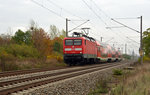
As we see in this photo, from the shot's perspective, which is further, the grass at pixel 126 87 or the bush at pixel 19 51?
the bush at pixel 19 51

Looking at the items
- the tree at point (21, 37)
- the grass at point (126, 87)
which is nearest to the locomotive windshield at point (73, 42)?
the grass at point (126, 87)

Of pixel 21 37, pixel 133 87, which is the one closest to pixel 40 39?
pixel 21 37

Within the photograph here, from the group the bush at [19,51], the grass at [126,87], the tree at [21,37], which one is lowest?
the grass at [126,87]

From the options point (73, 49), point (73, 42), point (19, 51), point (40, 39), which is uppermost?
point (40, 39)

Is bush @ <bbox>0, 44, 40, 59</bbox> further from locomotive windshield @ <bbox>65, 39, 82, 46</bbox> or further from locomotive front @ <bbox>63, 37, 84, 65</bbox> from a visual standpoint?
locomotive windshield @ <bbox>65, 39, 82, 46</bbox>

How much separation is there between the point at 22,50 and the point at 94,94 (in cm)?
1870

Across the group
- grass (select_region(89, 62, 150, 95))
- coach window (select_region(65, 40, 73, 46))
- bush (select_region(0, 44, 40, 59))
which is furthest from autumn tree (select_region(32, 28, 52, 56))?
grass (select_region(89, 62, 150, 95))

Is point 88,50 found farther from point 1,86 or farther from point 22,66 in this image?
point 1,86

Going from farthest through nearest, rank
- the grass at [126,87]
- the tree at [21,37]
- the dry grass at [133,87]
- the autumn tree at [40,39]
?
the tree at [21,37]
the autumn tree at [40,39]
the grass at [126,87]
the dry grass at [133,87]

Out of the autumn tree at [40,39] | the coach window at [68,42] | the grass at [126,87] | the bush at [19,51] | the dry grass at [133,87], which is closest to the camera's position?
the dry grass at [133,87]

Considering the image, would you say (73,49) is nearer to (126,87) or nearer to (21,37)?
(126,87)

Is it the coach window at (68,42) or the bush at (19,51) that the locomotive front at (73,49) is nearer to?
the coach window at (68,42)

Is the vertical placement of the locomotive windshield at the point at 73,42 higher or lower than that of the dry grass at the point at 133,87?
higher

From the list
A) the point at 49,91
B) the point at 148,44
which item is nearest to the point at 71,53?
the point at 148,44
